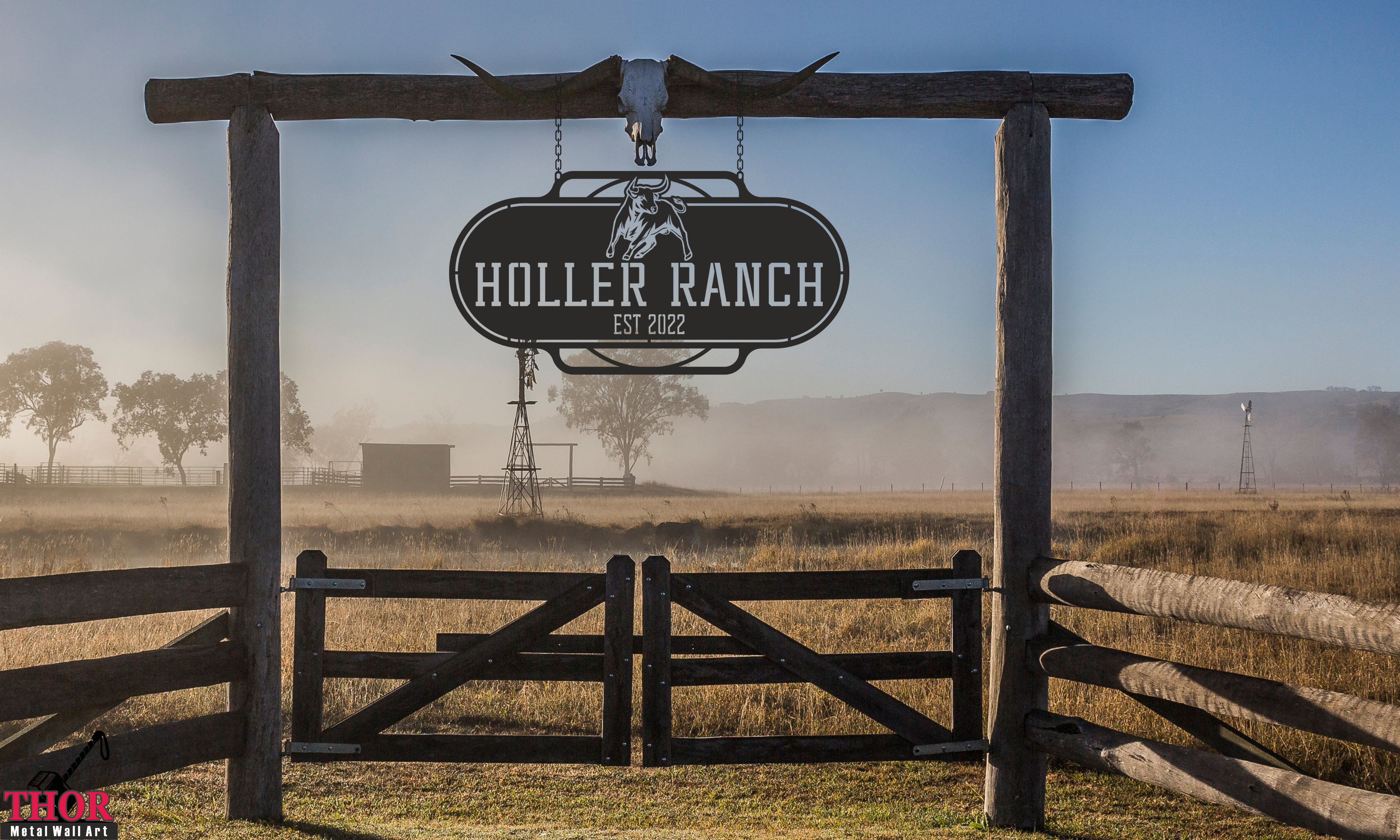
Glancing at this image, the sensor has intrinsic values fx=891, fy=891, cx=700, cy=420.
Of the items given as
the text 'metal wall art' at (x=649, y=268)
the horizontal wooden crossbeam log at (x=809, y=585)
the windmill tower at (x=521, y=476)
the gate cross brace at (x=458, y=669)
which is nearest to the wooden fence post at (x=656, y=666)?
the horizontal wooden crossbeam log at (x=809, y=585)

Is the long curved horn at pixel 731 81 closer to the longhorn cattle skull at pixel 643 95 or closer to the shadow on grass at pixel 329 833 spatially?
the longhorn cattle skull at pixel 643 95

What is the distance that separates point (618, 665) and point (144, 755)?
8.21ft

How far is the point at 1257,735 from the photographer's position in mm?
7070

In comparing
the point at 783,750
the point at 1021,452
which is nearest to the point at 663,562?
the point at 783,750

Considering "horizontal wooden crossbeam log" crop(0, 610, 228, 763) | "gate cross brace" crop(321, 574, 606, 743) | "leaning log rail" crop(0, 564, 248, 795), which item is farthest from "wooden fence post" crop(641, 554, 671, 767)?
"horizontal wooden crossbeam log" crop(0, 610, 228, 763)

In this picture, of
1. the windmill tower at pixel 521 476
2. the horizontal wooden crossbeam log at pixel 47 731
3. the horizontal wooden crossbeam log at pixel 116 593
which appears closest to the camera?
the horizontal wooden crossbeam log at pixel 116 593

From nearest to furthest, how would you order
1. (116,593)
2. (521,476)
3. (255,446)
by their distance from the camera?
(116,593), (255,446), (521,476)

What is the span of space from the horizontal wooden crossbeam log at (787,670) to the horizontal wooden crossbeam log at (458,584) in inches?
33.3

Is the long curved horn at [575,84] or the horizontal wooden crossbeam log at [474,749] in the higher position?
the long curved horn at [575,84]

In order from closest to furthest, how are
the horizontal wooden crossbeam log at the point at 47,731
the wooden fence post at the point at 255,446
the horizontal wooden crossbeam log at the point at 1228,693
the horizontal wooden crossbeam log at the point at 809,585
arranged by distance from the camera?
1. the horizontal wooden crossbeam log at the point at 1228,693
2. the horizontal wooden crossbeam log at the point at 47,731
3. the wooden fence post at the point at 255,446
4. the horizontal wooden crossbeam log at the point at 809,585

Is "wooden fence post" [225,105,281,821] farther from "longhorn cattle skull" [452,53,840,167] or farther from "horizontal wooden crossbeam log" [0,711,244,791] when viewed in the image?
"longhorn cattle skull" [452,53,840,167]

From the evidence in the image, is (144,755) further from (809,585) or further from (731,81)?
(731,81)

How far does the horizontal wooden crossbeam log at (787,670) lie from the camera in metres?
5.25

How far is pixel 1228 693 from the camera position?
4.03 metres
